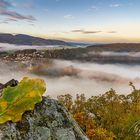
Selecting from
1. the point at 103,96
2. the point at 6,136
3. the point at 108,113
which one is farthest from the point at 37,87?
the point at 103,96

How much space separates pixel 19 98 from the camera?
19.6 ft

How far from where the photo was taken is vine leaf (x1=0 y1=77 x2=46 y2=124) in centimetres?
592

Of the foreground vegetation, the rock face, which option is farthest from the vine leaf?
the foreground vegetation

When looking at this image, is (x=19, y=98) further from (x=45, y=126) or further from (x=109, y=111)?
(x=109, y=111)

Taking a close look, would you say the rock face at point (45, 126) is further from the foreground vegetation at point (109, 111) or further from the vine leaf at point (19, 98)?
the foreground vegetation at point (109, 111)

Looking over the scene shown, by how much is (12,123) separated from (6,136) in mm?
257

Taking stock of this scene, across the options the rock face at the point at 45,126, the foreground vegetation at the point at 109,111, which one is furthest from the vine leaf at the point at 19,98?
the foreground vegetation at the point at 109,111

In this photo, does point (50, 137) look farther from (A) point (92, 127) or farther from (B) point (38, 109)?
(A) point (92, 127)

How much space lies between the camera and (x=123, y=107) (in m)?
67.5

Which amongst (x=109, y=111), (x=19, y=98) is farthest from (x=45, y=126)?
(x=109, y=111)

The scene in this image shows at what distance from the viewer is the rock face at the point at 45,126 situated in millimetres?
A: 6227

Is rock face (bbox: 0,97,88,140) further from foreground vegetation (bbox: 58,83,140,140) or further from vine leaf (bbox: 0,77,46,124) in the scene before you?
foreground vegetation (bbox: 58,83,140,140)

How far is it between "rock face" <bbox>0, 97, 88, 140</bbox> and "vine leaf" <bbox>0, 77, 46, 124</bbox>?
0.20 meters

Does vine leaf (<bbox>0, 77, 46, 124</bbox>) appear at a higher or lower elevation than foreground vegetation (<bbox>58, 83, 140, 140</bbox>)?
higher
